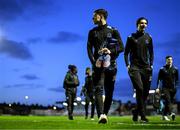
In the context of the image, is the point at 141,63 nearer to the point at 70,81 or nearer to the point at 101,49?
the point at 101,49

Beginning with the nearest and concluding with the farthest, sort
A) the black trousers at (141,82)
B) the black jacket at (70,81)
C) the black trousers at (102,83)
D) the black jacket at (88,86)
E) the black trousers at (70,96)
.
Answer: the black trousers at (102,83) → the black trousers at (141,82) → the black trousers at (70,96) → the black jacket at (70,81) → the black jacket at (88,86)

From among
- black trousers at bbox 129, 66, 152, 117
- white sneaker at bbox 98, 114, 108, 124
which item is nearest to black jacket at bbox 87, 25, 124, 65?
white sneaker at bbox 98, 114, 108, 124

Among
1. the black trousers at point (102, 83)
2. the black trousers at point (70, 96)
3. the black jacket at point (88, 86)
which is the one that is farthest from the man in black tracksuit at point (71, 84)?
the black trousers at point (102, 83)

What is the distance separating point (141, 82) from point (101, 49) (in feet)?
8.83

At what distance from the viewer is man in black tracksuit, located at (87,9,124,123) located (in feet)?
38.3

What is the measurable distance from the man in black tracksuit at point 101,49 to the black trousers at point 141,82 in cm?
185

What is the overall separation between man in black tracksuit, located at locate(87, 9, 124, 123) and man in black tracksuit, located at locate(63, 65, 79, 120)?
35.2 feet

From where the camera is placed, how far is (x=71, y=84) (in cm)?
2314

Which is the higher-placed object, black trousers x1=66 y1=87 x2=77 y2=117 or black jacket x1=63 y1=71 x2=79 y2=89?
black jacket x1=63 y1=71 x2=79 y2=89


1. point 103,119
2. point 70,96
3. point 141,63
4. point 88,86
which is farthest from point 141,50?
point 88,86

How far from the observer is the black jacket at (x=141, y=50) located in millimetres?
14250

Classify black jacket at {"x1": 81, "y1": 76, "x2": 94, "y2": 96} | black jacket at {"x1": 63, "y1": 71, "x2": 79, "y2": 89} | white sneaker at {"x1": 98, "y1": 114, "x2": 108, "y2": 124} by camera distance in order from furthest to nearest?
black jacket at {"x1": 81, "y1": 76, "x2": 94, "y2": 96} → black jacket at {"x1": 63, "y1": 71, "x2": 79, "y2": 89} → white sneaker at {"x1": 98, "y1": 114, "x2": 108, "y2": 124}

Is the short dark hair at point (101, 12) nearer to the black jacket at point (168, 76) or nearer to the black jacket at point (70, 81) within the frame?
the black jacket at point (168, 76)

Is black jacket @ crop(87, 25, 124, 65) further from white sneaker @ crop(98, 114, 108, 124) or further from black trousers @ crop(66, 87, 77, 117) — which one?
black trousers @ crop(66, 87, 77, 117)
